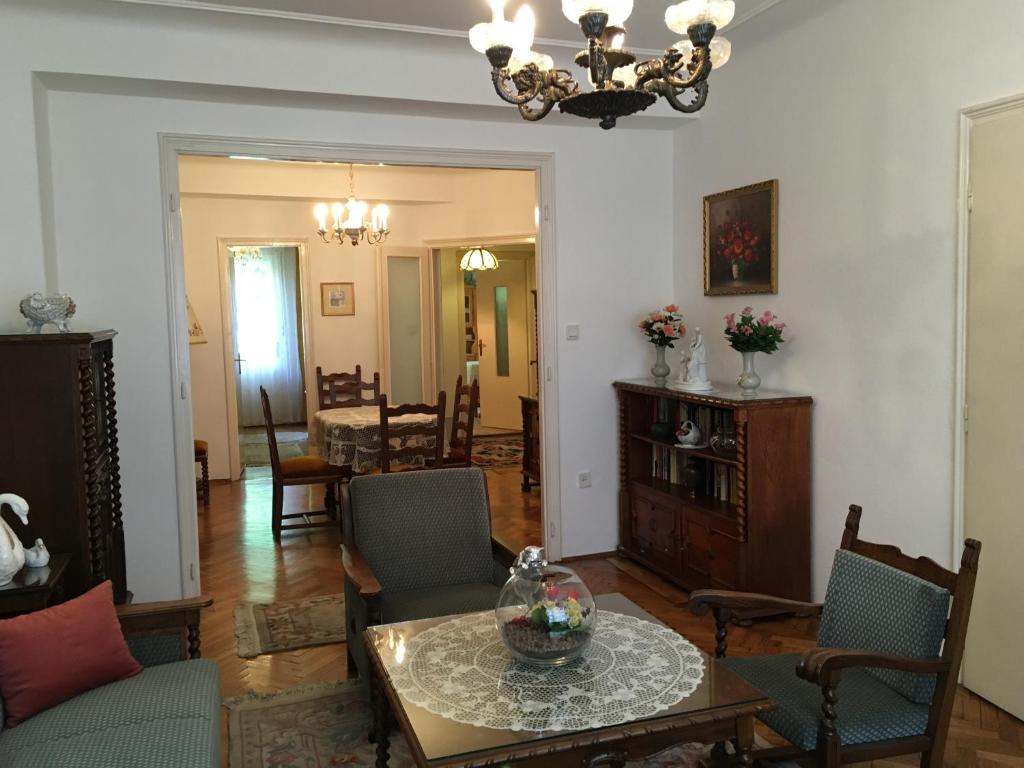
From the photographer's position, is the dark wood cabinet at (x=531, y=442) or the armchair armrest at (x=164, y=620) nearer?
the armchair armrest at (x=164, y=620)

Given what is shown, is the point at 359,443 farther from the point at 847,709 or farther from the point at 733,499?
the point at 847,709

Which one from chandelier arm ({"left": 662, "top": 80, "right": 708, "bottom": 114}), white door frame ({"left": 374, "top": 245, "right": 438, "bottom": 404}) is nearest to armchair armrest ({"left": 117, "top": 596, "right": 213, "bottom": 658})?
chandelier arm ({"left": 662, "top": 80, "right": 708, "bottom": 114})

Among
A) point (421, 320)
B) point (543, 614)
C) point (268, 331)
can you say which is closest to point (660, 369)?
point (543, 614)

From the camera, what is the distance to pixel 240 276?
1166 centimetres

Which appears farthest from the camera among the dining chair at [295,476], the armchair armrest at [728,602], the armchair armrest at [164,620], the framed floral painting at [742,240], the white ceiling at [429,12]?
the dining chair at [295,476]

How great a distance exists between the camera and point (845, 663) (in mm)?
2141

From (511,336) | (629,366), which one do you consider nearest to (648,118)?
(629,366)

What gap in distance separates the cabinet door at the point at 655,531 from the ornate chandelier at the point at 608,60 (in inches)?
111

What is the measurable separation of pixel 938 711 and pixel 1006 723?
1.10 m

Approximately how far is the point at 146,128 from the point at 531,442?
383 centimetres

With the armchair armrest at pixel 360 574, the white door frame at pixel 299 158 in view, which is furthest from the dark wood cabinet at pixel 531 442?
the armchair armrest at pixel 360 574

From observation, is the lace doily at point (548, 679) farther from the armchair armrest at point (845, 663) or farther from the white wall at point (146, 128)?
the white wall at point (146, 128)

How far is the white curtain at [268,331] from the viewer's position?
38.3ft

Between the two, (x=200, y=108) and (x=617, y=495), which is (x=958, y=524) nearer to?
(x=617, y=495)
